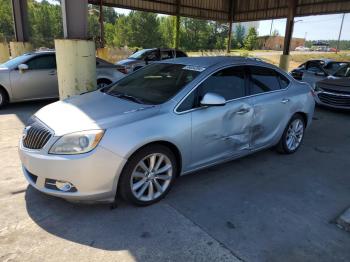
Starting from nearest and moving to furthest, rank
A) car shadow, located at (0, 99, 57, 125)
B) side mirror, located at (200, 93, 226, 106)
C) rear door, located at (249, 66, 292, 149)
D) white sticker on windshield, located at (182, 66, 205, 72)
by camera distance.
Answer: side mirror, located at (200, 93, 226, 106)
white sticker on windshield, located at (182, 66, 205, 72)
rear door, located at (249, 66, 292, 149)
car shadow, located at (0, 99, 57, 125)

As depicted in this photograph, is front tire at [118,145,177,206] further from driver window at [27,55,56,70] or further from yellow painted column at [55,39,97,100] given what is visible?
driver window at [27,55,56,70]

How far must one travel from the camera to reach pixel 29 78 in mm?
8266

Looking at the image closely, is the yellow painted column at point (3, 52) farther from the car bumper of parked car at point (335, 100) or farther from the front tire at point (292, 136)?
the front tire at point (292, 136)

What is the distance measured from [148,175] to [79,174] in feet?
2.56

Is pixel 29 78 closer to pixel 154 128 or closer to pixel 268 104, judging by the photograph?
pixel 154 128

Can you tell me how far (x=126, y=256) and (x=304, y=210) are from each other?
212cm

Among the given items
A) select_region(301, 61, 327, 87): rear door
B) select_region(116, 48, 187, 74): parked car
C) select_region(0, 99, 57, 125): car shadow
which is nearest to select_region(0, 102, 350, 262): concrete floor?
select_region(0, 99, 57, 125): car shadow

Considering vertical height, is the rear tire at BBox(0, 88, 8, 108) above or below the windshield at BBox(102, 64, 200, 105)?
below

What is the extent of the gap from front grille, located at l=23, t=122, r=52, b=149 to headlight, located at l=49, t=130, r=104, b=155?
0.18m

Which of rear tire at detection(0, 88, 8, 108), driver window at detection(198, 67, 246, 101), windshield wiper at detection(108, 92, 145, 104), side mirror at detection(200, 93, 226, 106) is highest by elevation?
driver window at detection(198, 67, 246, 101)

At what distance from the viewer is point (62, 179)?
3125mm

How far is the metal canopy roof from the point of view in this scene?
17250 mm

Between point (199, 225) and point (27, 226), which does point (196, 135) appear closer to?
point (199, 225)

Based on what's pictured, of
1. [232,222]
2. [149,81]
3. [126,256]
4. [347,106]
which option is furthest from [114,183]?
[347,106]
